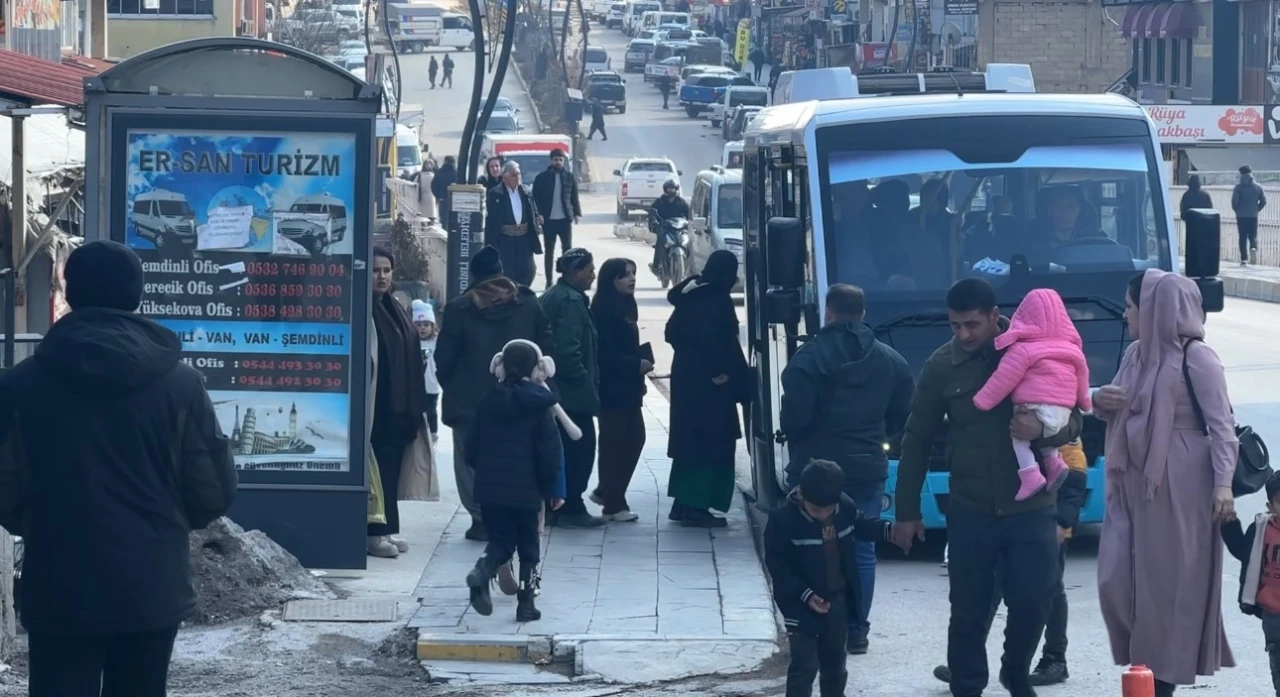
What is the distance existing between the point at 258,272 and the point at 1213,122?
34.7 m

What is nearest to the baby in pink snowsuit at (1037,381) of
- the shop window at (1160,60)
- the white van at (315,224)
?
the white van at (315,224)

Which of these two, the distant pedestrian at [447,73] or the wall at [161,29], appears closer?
the wall at [161,29]

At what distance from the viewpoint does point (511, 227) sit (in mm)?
19281

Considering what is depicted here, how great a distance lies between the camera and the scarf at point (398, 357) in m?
9.20

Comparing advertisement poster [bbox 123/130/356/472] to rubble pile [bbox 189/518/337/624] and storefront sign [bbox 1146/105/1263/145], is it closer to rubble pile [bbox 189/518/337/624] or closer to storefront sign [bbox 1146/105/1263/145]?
rubble pile [bbox 189/518/337/624]

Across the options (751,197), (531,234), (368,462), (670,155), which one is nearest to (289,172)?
(368,462)

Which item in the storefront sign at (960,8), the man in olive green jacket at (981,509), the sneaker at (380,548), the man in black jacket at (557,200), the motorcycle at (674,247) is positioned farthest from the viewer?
the storefront sign at (960,8)

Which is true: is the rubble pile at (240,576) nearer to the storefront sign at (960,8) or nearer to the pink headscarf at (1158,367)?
the pink headscarf at (1158,367)

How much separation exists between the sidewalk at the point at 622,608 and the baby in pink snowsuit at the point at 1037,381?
1693mm

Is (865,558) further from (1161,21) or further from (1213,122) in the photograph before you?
(1161,21)

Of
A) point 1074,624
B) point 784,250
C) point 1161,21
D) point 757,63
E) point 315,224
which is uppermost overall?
point 757,63

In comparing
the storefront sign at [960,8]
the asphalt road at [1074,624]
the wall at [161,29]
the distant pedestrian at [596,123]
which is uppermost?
the storefront sign at [960,8]

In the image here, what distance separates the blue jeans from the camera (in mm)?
7422

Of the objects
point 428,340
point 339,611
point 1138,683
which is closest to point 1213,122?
point 428,340
